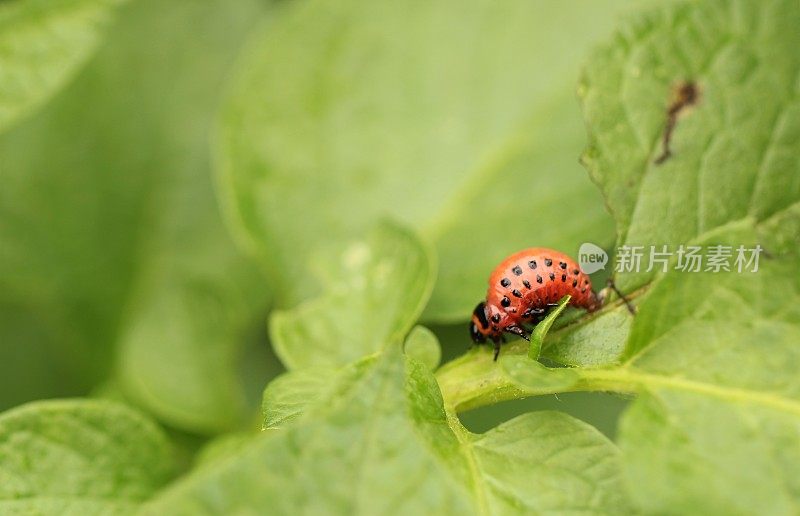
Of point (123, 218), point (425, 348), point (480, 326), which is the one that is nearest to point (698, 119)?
point (480, 326)

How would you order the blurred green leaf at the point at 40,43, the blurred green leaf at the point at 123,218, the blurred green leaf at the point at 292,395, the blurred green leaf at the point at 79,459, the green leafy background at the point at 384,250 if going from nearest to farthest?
the green leafy background at the point at 384,250, the blurred green leaf at the point at 292,395, the blurred green leaf at the point at 79,459, the blurred green leaf at the point at 40,43, the blurred green leaf at the point at 123,218

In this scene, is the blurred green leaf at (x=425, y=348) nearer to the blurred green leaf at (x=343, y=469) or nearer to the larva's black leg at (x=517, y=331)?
the larva's black leg at (x=517, y=331)

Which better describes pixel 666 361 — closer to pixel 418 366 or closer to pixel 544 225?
pixel 418 366

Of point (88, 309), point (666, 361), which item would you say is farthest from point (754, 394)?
point (88, 309)

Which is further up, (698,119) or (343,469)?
(698,119)

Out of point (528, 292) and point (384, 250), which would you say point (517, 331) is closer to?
point (528, 292)

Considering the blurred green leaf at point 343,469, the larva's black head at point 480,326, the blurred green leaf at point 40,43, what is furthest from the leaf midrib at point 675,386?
the blurred green leaf at point 40,43
